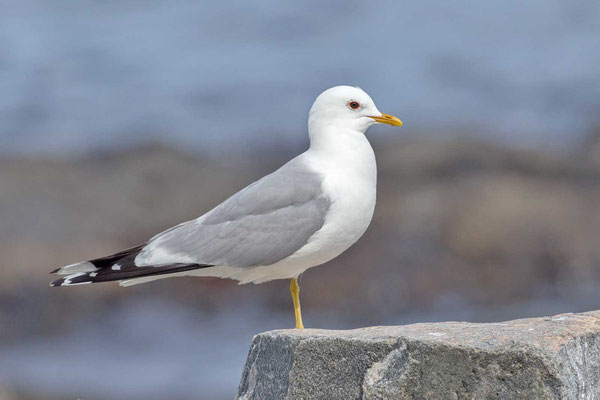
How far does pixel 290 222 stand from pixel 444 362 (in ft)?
5.90

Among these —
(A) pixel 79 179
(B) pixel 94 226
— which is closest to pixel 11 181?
(A) pixel 79 179

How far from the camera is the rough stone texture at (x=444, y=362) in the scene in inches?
155

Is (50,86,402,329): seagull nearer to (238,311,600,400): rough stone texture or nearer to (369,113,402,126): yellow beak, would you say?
(369,113,402,126): yellow beak

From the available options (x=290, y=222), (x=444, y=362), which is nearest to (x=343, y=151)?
(x=290, y=222)

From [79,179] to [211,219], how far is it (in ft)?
34.5

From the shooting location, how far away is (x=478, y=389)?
13.0 feet

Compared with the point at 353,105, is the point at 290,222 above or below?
below

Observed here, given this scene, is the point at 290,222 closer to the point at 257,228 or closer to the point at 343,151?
the point at 257,228

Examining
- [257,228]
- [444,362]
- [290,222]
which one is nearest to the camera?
[444,362]

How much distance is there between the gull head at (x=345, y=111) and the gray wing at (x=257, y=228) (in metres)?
0.30

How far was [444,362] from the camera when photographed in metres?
4.00

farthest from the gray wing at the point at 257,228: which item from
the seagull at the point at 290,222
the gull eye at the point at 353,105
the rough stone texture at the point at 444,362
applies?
the rough stone texture at the point at 444,362

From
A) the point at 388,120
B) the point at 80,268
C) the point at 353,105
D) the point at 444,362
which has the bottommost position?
the point at 444,362

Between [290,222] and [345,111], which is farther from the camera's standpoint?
[345,111]
